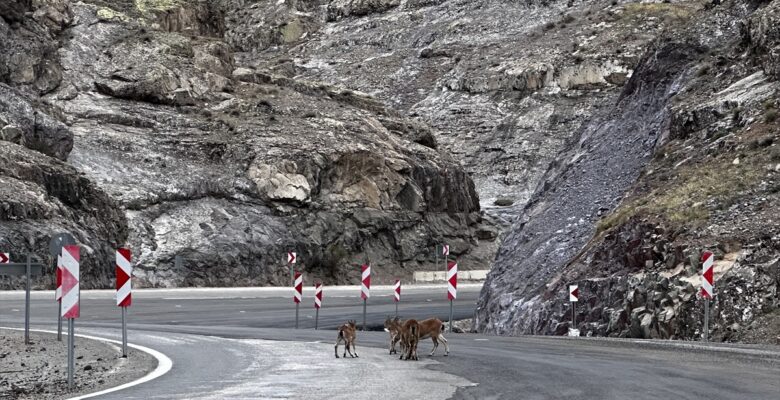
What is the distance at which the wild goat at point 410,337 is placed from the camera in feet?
54.6

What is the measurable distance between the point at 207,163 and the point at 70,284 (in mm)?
52026

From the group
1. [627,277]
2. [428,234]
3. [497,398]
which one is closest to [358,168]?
[428,234]

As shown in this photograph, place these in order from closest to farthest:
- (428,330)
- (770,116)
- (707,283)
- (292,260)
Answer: (428,330) → (707,283) → (770,116) → (292,260)

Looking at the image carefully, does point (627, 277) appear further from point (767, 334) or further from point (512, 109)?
point (512, 109)

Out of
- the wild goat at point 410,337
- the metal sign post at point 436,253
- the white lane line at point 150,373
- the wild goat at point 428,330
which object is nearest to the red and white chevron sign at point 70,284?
the white lane line at point 150,373

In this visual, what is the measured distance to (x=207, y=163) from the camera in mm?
65750

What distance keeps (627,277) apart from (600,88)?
3096 inches

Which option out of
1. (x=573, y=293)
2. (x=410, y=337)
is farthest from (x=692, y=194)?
(x=410, y=337)

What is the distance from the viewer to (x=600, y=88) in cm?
10138

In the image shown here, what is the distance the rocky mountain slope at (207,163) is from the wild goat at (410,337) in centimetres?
3444

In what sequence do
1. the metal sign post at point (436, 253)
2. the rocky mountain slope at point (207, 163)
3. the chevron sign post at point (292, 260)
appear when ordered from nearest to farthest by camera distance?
the rocky mountain slope at point (207, 163)
the chevron sign post at point (292, 260)
the metal sign post at point (436, 253)

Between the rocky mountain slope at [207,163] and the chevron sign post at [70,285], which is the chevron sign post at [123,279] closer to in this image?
the chevron sign post at [70,285]

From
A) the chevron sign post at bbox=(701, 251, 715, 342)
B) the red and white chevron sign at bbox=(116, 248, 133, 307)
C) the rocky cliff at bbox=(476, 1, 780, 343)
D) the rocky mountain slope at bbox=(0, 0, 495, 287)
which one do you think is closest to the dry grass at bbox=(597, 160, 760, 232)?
the rocky cliff at bbox=(476, 1, 780, 343)

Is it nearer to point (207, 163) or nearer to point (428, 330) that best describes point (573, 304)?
point (428, 330)
